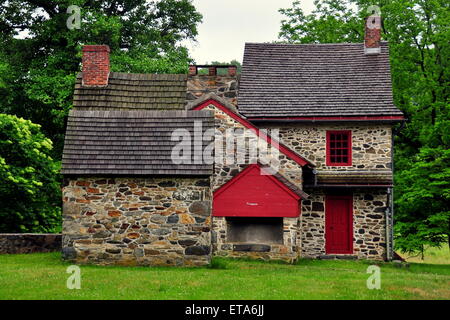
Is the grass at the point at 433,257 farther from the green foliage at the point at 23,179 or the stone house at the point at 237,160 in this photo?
the green foliage at the point at 23,179

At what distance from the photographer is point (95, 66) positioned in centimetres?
2222

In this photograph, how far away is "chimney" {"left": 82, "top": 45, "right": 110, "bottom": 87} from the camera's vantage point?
21.9m

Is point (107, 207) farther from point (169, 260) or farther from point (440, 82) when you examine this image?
point (440, 82)

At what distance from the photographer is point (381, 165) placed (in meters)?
23.4

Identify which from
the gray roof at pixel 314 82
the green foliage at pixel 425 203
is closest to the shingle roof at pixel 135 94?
the gray roof at pixel 314 82

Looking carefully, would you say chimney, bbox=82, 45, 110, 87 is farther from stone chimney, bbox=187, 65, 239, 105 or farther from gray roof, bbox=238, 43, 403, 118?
gray roof, bbox=238, 43, 403, 118

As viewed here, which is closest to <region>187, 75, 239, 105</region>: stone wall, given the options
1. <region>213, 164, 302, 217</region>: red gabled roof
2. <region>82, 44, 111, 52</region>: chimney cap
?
<region>82, 44, 111, 52</region>: chimney cap

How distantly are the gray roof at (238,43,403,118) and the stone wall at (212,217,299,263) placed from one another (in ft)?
16.5

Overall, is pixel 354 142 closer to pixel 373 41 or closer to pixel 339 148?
pixel 339 148

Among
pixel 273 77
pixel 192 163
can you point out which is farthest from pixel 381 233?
pixel 192 163

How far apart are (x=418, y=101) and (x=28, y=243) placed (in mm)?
18183

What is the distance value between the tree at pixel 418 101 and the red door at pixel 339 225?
2769 millimetres
